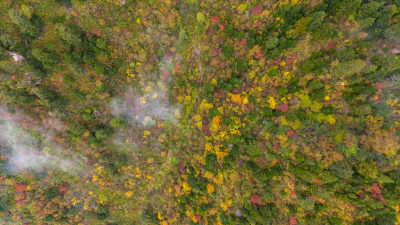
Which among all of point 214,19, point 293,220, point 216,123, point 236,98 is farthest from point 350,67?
point 293,220

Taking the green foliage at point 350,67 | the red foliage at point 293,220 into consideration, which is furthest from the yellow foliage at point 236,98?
the red foliage at point 293,220

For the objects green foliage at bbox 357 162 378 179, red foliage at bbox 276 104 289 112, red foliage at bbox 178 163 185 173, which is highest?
red foliage at bbox 276 104 289 112

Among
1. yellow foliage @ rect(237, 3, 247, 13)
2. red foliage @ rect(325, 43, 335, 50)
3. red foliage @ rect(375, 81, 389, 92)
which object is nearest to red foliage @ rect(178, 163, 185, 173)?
yellow foliage @ rect(237, 3, 247, 13)

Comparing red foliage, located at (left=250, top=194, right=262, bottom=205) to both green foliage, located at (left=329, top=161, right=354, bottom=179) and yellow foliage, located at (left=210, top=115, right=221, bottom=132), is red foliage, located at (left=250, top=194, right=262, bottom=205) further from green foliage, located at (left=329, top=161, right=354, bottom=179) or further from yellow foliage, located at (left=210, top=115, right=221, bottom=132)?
yellow foliage, located at (left=210, top=115, right=221, bottom=132)

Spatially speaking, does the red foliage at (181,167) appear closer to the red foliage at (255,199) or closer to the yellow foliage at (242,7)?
the red foliage at (255,199)

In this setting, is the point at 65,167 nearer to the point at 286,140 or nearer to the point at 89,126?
the point at 89,126

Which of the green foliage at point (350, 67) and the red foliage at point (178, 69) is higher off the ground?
the red foliage at point (178, 69)

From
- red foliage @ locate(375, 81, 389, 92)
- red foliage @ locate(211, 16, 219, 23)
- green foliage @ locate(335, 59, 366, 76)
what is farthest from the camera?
red foliage @ locate(211, 16, 219, 23)

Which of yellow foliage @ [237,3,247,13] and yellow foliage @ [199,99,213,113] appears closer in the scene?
yellow foliage @ [237,3,247,13]

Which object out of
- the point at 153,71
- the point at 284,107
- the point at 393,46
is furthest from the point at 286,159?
the point at 153,71
